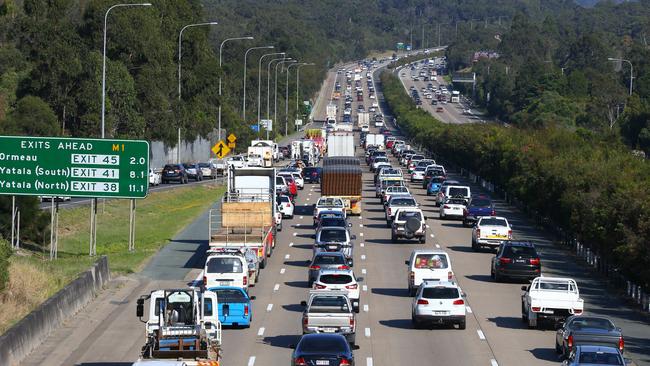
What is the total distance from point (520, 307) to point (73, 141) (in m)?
17.1

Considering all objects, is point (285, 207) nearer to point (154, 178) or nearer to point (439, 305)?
point (154, 178)

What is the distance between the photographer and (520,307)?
130ft

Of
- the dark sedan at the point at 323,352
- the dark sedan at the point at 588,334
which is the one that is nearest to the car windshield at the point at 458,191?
the dark sedan at the point at 588,334

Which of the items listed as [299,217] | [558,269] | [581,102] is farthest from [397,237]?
[581,102]

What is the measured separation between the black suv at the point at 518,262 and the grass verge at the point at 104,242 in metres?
13.6

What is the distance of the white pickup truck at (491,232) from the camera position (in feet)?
176

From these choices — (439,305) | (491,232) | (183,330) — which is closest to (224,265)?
(439,305)

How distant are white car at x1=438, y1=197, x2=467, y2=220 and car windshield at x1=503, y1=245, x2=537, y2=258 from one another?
75.8 feet

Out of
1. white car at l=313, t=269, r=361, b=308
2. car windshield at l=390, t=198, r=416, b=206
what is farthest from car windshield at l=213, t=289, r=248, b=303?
car windshield at l=390, t=198, r=416, b=206

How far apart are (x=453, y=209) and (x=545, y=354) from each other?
1465 inches

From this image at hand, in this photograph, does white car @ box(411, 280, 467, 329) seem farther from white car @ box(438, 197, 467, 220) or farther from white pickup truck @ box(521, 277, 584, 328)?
white car @ box(438, 197, 467, 220)

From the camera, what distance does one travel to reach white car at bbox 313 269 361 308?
37.0 m

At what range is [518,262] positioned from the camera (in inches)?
1743

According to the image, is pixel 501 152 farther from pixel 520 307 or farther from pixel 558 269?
pixel 520 307
